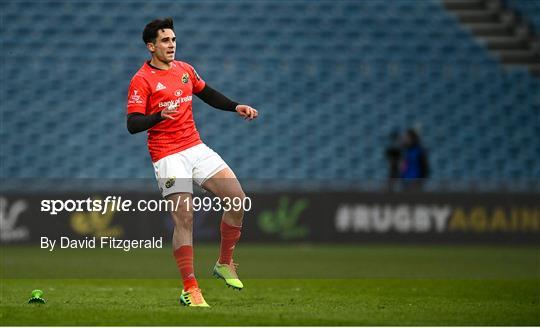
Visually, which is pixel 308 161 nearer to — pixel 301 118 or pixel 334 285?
pixel 301 118

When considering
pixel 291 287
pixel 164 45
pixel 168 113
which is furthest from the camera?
pixel 291 287

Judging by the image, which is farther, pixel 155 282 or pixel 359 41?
pixel 359 41

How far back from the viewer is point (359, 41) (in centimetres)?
2209

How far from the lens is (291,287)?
10320mm

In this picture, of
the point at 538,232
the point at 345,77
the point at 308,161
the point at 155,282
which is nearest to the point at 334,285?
the point at 155,282

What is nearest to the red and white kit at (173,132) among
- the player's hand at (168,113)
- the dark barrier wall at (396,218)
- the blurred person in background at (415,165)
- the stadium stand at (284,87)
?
the player's hand at (168,113)

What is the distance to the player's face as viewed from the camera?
25.8ft

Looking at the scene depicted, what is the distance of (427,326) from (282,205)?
10929 mm

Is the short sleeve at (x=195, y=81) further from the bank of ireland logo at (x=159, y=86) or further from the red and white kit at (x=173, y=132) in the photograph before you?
the bank of ireland logo at (x=159, y=86)

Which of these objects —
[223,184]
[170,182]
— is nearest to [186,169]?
[170,182]

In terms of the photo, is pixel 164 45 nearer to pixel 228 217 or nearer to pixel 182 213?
pixel 182 213

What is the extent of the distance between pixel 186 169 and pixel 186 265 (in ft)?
2.30

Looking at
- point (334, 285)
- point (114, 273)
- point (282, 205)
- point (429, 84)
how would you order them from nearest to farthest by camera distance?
point (334, 285) → point (114, 273) → point (282, 205) → point (429, 84)

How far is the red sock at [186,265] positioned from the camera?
785cm
